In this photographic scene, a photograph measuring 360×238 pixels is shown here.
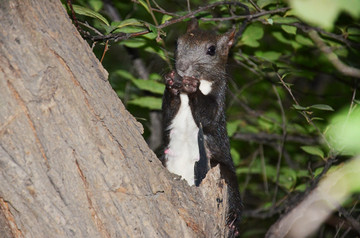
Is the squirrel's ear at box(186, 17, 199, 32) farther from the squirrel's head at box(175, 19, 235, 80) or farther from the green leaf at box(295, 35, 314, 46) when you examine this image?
the green leaf at box(295, 35, 314, 46)

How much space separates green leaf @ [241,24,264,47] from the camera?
3.57 m

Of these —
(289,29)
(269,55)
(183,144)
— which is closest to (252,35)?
(269,55)

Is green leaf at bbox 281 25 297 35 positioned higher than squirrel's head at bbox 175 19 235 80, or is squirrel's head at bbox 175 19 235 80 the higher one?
squirrel's head at bbox 175 19 235 80

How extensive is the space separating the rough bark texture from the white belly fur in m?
1.35

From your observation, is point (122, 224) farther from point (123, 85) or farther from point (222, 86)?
point (123, 85)

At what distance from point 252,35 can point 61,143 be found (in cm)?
236

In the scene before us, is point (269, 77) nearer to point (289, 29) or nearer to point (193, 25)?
point (193, 25)

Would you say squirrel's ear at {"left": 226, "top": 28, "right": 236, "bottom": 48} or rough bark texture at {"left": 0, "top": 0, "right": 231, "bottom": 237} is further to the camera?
squirrel's ear at {"left": 226, "top": 28, "right": 236, "bottom": 48}

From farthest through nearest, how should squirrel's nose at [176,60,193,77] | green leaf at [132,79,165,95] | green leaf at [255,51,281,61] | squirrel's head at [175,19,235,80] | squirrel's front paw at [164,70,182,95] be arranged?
green leaf at [255,51,281,61]
green leaf at [132,79,165,95]
squirrel's head at [175,19,235,80]
squirrel's nose at [176,60,193,77]
squirrel's front paw at [164,70,182,95]

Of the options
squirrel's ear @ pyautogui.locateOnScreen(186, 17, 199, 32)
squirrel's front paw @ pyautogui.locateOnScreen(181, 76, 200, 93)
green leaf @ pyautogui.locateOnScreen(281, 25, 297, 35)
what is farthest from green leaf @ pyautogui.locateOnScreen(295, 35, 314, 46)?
squirrel's front paw @ pyautogui.locateOnScreen(181, 76, 200, 93)

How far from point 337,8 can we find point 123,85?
4956mm

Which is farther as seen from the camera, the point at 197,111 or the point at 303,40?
the point at 303,40

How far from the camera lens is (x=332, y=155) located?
3182mm

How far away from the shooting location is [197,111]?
3.25 m
